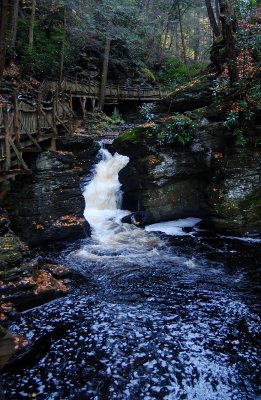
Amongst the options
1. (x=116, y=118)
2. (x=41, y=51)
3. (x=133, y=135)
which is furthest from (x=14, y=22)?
(x=133, y=135)

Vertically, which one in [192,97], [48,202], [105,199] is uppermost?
[192,97]

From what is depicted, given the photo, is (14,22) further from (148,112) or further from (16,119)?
(16,119)

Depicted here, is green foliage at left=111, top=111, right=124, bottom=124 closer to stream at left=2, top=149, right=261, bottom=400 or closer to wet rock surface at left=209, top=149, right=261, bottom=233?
wet rock surface at left=209, top=149, right=261, bottom=233

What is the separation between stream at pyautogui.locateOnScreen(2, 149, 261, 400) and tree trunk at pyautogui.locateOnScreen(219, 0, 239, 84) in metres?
6.66

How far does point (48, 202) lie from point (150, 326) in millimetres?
7132

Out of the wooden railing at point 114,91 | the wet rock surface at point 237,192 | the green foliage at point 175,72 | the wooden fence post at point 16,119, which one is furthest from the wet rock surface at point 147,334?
the green foliage at point 175,72

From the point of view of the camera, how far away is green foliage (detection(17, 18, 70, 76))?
22.7 meters

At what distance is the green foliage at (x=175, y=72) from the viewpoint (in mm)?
35625

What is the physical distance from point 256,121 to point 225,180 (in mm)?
2704

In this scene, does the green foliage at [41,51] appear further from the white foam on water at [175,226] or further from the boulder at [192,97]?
the white foam on water at [175,226]

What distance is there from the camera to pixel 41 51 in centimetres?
2444

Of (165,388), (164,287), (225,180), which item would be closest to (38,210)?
(164,287)

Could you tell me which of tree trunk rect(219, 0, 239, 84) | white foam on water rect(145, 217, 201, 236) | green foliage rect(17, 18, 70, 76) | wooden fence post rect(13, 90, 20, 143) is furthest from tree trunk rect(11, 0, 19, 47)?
white foam on water rect(145, 217, 201, 236)

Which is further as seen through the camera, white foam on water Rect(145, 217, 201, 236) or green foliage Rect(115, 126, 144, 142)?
green foliage Rect(115, 126, 144, 142)
